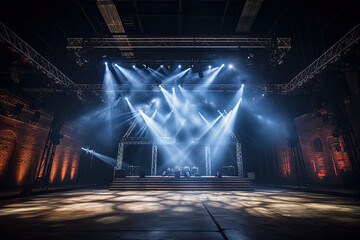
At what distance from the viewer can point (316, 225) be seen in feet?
8.25

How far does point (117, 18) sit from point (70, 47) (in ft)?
8.27

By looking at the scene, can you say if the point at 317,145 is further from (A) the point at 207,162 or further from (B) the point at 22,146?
(B) the point at 22,146

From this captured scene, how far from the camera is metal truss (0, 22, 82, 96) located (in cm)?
533

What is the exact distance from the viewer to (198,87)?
9.63 meters

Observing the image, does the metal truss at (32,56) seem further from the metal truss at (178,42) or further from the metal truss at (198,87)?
the metal truss at (178,42)

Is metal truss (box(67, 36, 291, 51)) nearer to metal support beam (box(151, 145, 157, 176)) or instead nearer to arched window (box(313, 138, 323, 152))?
arched window (box(313, 138, 323, 152))

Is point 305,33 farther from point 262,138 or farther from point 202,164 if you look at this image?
point 202,164

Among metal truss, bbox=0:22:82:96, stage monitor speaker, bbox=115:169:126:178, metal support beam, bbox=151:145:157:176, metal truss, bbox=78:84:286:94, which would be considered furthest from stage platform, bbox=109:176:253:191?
metal truss, bbox=0:22:82:96

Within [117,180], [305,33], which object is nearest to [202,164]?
[117,180]

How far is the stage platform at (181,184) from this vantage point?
342 inches

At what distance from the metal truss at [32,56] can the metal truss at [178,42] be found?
1307mm

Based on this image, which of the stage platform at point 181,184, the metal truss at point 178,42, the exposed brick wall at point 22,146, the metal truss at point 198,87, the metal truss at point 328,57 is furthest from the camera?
the metal truss at point 198,87

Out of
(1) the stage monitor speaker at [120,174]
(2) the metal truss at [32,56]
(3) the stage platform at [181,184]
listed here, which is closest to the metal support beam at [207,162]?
(3) the stage platform at [181,184]

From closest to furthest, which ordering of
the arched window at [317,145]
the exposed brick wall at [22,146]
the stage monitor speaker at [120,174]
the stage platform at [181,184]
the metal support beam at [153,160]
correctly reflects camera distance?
the exposed brick wall at [22,146] < the stage platform at [181,184] < the stage monitor speaker at [120,174] < the arched window at [317,145] < the metal support beam at [153,160]
